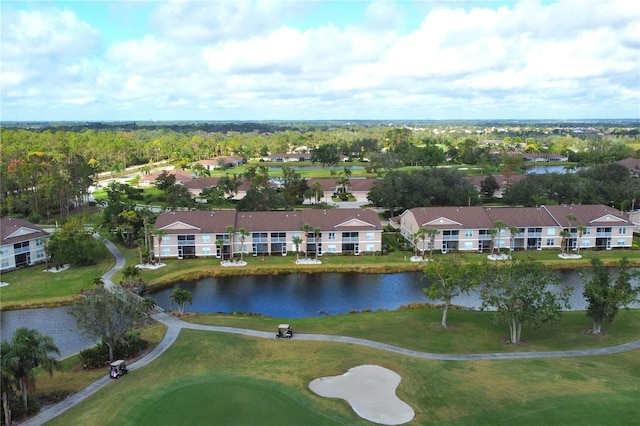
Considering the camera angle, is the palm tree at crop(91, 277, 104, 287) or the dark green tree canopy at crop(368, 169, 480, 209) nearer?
the palm tree at crop(91, 277, 104, 287)

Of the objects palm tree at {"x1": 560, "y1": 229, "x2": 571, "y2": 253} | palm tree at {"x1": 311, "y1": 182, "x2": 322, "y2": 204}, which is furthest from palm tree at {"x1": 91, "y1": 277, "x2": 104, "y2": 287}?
palm tree at {"x1": 560, "y1": 229, "x2": 571, "y2": 253}

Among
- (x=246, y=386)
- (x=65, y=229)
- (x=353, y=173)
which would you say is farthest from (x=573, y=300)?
(x=353, y=173)

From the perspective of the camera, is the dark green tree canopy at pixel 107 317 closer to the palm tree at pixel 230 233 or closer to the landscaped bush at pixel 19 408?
the landscaped bush at pixel 19 408

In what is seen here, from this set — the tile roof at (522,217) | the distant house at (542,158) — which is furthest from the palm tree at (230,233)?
the distant house at (542,158)

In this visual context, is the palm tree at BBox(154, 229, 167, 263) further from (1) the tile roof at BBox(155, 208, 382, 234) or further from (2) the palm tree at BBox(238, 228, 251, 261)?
(2) the palm tree at BBox(238, 228, 251, 261)

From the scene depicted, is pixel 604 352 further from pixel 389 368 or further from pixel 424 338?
pixel 389 368
